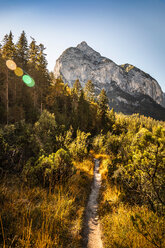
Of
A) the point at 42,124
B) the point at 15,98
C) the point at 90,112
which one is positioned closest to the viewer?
the point at 42,124

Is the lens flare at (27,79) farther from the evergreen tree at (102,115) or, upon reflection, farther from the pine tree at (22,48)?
the evergreen tree at (102,115)

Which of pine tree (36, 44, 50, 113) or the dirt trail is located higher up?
pine tree (36, 44, 50, 113)

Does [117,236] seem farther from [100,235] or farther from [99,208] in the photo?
[99,208]

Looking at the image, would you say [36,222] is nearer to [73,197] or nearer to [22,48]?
[73,197]

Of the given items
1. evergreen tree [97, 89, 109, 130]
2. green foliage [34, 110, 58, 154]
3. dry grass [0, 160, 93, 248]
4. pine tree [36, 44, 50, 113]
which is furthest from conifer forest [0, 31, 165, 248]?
evergreen tree [97, 89, 109, 130]

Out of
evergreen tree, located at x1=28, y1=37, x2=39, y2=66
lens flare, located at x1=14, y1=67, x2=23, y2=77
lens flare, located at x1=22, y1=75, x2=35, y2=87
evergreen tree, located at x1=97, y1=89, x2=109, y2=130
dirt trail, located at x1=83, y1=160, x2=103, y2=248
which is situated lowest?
dirt trail, located at x1=83, y1=160, x2=103, y2=248

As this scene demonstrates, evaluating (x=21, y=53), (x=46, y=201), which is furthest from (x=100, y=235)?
(x=21, y=53)

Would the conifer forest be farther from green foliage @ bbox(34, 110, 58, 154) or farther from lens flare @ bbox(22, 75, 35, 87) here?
lens flare @ bbox(22, 75, 35, 87)

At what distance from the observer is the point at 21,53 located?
33.1 m

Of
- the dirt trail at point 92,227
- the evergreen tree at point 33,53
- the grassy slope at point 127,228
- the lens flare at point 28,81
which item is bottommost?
the dirt trail at point 92,227

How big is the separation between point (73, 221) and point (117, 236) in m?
1.37

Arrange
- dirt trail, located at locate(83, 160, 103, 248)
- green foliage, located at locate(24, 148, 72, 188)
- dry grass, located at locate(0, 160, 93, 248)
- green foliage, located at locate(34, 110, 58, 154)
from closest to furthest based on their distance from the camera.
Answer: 1. dry grass, located at locate(0, 160, 93, 248)
2. dirt trail, located at locate(83, 160, 103, 248)
3. green foliage, located at locate(24, 148, 72, 188)
4. green foliage, located at locate(34, 110, 58, 154)

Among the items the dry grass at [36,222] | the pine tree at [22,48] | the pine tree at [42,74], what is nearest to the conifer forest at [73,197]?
the dry grass at [36,222]

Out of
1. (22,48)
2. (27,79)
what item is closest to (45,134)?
(27,79)
